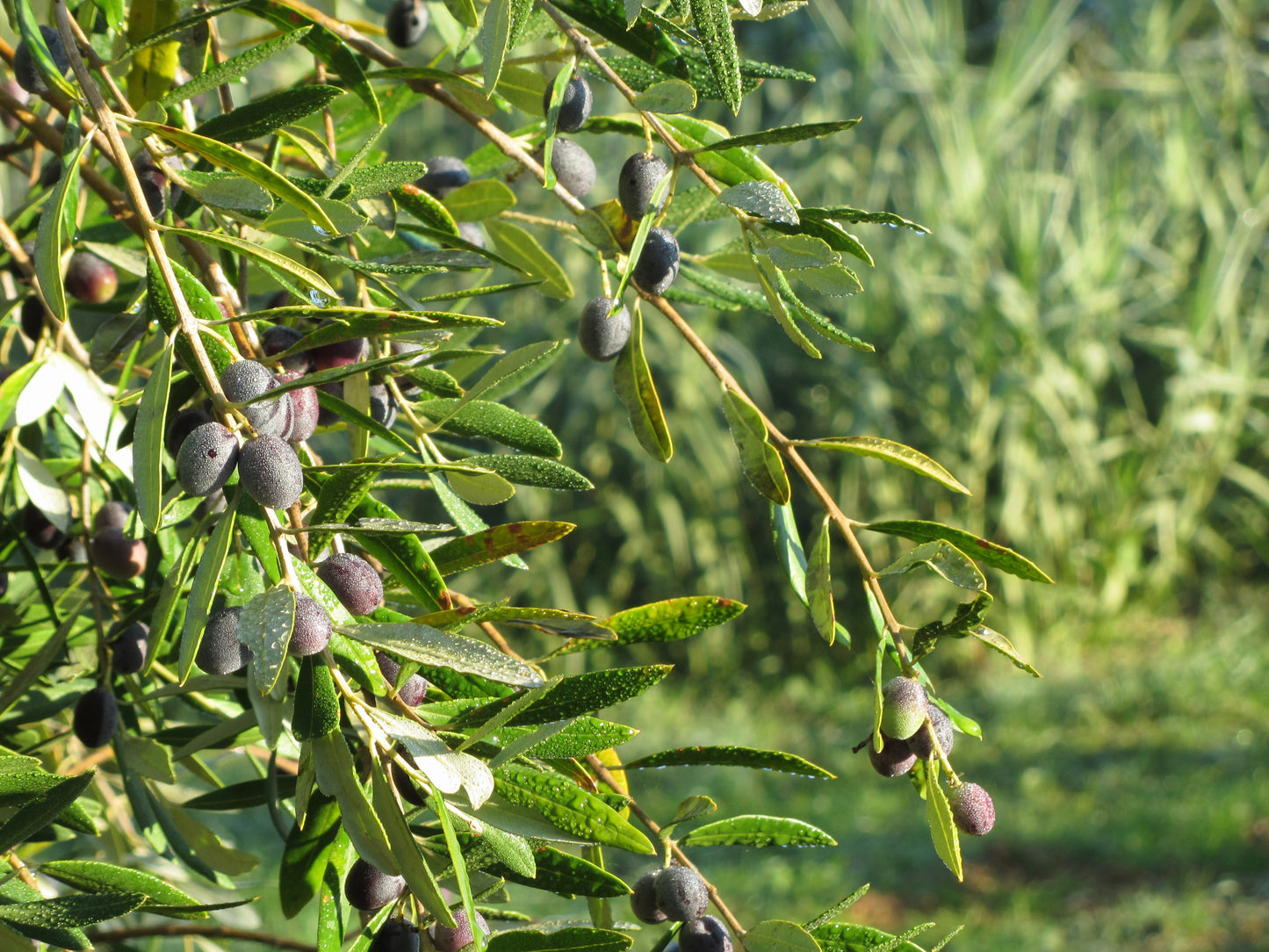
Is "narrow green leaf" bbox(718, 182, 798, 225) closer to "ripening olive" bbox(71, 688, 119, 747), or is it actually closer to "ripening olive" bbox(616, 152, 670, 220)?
"ripening olive" bbox(616, 152, 670, 220)

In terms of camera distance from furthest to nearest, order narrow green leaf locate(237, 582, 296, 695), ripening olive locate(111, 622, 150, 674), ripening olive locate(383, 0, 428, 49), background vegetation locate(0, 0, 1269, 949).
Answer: background vegetation locate(0, 0, 1269, 949), ripening olive locate(383, 0, 428, 49), ripening olive locate(111, 622, 150, 674), narrow green leaf locate(237, 582, 296, 695)

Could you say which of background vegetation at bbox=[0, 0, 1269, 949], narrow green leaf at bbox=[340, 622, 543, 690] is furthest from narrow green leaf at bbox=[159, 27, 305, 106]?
background vegetation at bbox=[0, 0, 1269, 949]

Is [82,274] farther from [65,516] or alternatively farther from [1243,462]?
[1243,462]

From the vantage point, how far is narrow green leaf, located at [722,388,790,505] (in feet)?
1.72

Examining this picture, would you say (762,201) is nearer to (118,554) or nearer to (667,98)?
(667,98)

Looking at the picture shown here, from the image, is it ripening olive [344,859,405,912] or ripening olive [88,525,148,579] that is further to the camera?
ripening olive [88,525,148,579]

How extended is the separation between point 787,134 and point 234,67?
217mm

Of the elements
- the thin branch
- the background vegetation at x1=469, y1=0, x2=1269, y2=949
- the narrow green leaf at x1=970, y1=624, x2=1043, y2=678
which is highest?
the narrow green leaf at x1=970, y1=624, x2=1043, y2=678

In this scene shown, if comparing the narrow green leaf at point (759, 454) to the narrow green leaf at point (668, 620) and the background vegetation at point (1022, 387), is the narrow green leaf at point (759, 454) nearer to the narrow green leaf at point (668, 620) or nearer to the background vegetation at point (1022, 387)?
the narrow green leaf at point (668, 620)

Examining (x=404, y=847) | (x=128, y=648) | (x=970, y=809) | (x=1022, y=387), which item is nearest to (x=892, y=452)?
(x=970, y=809)

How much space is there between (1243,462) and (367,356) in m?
4.35

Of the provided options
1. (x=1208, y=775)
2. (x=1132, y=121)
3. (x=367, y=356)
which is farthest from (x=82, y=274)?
(x=1132, y=121)

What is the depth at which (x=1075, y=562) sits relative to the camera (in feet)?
12.8

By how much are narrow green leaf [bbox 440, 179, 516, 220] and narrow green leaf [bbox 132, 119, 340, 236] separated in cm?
18
